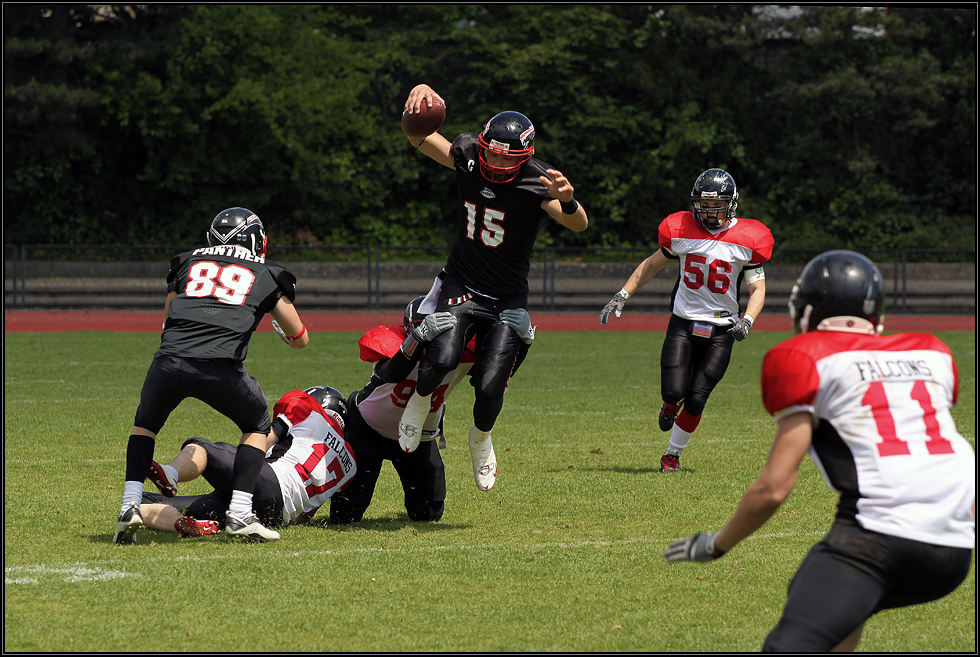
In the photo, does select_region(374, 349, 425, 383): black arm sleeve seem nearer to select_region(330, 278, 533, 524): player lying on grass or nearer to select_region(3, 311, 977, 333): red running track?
select_region(330, 278, 533, 524): player lying on grass

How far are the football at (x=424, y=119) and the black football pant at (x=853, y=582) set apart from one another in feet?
13.1

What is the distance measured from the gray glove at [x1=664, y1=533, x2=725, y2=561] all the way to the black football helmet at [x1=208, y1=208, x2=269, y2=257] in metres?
3.00

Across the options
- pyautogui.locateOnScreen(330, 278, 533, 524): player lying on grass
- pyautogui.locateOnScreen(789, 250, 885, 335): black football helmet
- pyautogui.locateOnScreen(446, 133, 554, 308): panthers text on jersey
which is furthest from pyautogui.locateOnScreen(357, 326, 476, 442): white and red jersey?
pyautogui.locateOnScreen(789, 250, 885, 335): black football helmet

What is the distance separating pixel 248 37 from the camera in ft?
91.5

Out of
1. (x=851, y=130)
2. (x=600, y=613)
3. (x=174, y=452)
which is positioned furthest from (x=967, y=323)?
(x=600, y=613)

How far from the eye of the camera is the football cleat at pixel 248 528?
5102 mm

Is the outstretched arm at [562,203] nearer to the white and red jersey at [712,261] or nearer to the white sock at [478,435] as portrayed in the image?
the white sock at [478,435]

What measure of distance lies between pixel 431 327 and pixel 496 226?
748 millimetres

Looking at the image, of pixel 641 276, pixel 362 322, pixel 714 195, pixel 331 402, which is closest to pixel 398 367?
pixel 331 402

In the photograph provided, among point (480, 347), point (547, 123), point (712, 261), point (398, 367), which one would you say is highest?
point (547, 123)

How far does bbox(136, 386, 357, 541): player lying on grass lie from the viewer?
5.30 metres

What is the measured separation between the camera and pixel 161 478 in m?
5.27

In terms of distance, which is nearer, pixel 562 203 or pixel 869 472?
pixel 869 472

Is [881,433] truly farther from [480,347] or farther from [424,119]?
[424,119]
